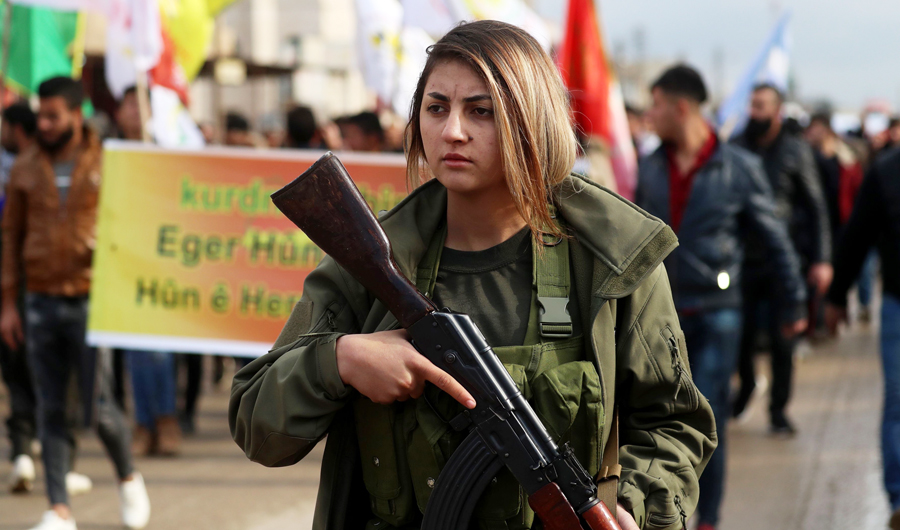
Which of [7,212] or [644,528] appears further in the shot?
[7,212]

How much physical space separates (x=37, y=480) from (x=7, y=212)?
175 cm

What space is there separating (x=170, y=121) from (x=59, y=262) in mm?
2412

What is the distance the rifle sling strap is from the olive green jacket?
0.11ft

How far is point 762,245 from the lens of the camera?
7.09 metres

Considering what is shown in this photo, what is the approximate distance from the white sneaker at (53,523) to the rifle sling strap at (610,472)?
12.2 feet

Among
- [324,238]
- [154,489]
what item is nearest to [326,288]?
[324,238]

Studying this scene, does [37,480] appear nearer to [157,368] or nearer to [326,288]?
[157,368]

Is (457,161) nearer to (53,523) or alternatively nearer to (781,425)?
(53,523)

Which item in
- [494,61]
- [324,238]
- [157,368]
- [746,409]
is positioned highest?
[494,61]

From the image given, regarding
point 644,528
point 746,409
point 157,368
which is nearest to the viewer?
point 644,528

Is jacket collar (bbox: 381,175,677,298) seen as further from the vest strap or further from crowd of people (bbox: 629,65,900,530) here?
crowd of people (bbox: 629,65,900,530)

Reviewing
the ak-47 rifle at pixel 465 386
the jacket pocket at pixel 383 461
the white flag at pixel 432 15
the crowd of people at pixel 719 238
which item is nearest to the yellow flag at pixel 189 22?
the white flag at pixel 432 15

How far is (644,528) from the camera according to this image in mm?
2100

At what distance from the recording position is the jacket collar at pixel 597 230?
2.06m
